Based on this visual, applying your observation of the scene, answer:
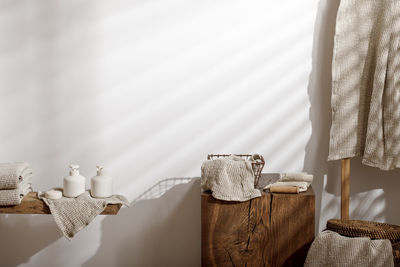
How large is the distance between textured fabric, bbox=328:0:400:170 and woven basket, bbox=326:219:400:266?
1.04 feet

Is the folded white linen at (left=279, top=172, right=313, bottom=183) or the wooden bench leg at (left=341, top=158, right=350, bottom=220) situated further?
the wooden bench leg at (left=341, top=158, right=350, bottom=220)

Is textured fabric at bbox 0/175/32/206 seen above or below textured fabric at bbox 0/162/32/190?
below

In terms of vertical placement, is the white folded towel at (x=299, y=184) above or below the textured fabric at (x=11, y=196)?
above

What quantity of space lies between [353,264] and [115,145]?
4.31 feet

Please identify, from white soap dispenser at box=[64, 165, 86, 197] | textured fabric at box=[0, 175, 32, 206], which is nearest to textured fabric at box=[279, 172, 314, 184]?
white soap dispenser at box=[64, 165, 86, 197]

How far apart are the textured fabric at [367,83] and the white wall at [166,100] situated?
0.13 m

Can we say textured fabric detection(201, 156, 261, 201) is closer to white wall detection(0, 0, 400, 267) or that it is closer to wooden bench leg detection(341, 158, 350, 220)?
white wall detection(0, 0, 400, 267)

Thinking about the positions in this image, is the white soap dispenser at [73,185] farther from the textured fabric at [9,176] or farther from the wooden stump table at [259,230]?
the wooden stump table at [259,230]

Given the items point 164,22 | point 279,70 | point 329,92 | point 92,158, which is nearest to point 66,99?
point 92,158

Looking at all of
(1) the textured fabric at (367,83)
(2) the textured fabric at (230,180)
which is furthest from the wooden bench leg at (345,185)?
(2) the textured fabric at (230,180)

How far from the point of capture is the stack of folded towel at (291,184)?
7.18ft

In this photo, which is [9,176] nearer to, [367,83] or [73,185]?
[73,185]

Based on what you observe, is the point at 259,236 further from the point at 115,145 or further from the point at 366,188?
the point at 115,145

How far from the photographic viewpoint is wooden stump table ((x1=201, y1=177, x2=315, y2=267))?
218cm
